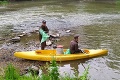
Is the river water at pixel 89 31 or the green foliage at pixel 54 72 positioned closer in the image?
the green foliage at pixel 54 72

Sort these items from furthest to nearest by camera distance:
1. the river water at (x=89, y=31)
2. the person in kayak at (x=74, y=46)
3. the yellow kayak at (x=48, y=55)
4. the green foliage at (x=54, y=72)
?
the person in kayak at (x=74, y=46)
the yellow kayak at (x=48, y=55)
the river water at (x=89, y=31)
the green foliage at (x=54, y=72)

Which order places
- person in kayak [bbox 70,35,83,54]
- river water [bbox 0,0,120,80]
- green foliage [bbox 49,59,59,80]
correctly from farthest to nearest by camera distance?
person in kayak [bbox 70,35,83,54] → river water [bbox 0,0,120,80] → green foliage [bbox 49,59,59,80]

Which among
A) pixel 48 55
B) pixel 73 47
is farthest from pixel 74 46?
pixel 48 55

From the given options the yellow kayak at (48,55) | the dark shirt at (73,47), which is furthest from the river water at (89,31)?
the dark shirt at (73,47)

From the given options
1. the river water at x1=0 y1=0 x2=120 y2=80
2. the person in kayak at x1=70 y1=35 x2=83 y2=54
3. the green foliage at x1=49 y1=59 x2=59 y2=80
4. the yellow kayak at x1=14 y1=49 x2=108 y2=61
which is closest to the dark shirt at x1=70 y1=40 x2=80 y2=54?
the person in kayak at x1=70 y1=35 x2=83 y2=54

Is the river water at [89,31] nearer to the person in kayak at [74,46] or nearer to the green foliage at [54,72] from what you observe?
the person in kayak at [74,46]

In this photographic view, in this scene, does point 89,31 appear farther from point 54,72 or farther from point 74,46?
point 54,72

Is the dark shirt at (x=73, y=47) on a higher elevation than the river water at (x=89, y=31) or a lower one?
higher

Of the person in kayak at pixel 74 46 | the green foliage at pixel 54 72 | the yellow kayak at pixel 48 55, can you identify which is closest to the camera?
the green foliage at pixel 54 72

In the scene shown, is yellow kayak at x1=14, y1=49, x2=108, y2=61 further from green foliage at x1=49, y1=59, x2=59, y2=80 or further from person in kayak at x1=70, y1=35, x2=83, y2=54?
green foliage at x1=49, y1=59, x2=59, y2=80

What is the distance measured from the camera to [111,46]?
1398 cm

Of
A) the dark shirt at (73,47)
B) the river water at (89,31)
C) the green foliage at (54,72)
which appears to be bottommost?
the river water at (89,31)

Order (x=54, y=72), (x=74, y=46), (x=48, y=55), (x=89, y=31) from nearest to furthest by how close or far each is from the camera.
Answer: (x=54, y=72) < (x=48, y=55) < (x=74, y=46) < (x=89, y=31)

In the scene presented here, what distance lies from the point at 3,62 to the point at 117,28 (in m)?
10.4
